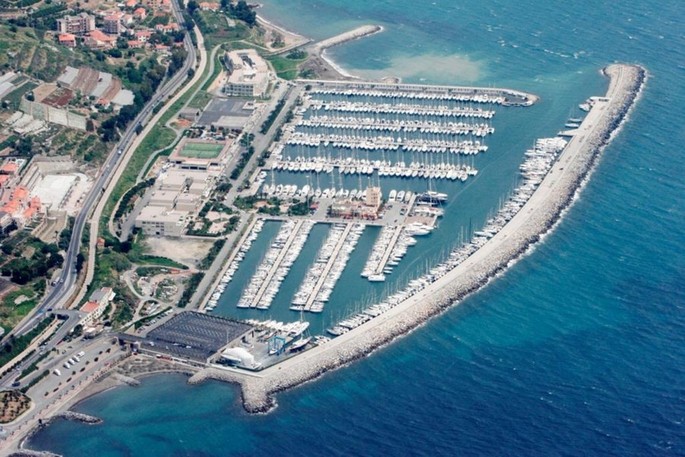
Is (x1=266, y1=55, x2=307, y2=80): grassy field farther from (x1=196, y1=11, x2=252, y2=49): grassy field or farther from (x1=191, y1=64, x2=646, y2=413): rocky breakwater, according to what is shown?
(x1=191, y1=64, x2=646, y2=413): rocky breakwater

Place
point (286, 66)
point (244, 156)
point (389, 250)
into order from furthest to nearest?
point (286, 66) → point (244, 156) → point (389, 250)

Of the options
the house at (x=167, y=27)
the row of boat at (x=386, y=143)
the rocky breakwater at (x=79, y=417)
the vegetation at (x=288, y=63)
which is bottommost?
the vegetation at (x=288, y=63)

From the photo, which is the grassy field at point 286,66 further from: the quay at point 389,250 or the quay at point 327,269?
the quay at point 389,250

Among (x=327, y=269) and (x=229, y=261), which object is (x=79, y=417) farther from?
(x=327, y=269)

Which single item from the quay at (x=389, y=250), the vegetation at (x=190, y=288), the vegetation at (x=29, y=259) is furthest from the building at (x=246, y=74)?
the vegetation at (x=190, y=288)

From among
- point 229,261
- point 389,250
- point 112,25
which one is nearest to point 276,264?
point 229,261

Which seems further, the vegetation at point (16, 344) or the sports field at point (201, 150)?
the sports field at point (201, 150)

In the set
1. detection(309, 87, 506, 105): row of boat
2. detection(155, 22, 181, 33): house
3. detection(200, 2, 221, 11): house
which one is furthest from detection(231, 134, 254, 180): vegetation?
detection(200, 2, 221, 11): house
